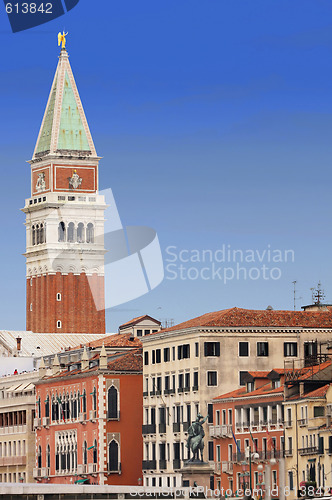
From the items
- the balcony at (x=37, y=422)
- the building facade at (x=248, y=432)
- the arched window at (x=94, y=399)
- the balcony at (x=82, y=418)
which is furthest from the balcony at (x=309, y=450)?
the balcony at (x=37, y=422)

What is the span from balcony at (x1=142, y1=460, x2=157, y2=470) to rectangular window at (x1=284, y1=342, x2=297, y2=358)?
600 inches

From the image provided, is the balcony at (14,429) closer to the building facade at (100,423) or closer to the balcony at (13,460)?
the balcony at (13,460)

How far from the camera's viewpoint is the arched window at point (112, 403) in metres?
165

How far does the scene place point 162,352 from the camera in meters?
160

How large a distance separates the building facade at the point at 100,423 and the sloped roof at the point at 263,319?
397 inches

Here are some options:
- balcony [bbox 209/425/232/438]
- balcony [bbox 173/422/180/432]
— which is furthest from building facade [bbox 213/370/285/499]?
balcony [bbox 173/422/180/432]

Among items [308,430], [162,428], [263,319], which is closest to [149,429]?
[162,428]

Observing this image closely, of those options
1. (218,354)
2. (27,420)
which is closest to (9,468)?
(27,420)

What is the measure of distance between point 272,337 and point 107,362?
19993 mm

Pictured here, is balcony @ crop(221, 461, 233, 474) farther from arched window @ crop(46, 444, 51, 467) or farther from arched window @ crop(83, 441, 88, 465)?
arched window @ crop(46, 444, 51, 467)

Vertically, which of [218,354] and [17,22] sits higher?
[17,22]

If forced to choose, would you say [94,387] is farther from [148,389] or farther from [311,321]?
[311,321]

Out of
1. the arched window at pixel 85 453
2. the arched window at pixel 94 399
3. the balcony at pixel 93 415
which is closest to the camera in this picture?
the balcony at pixel 93 415

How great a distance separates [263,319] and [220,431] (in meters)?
11.8
